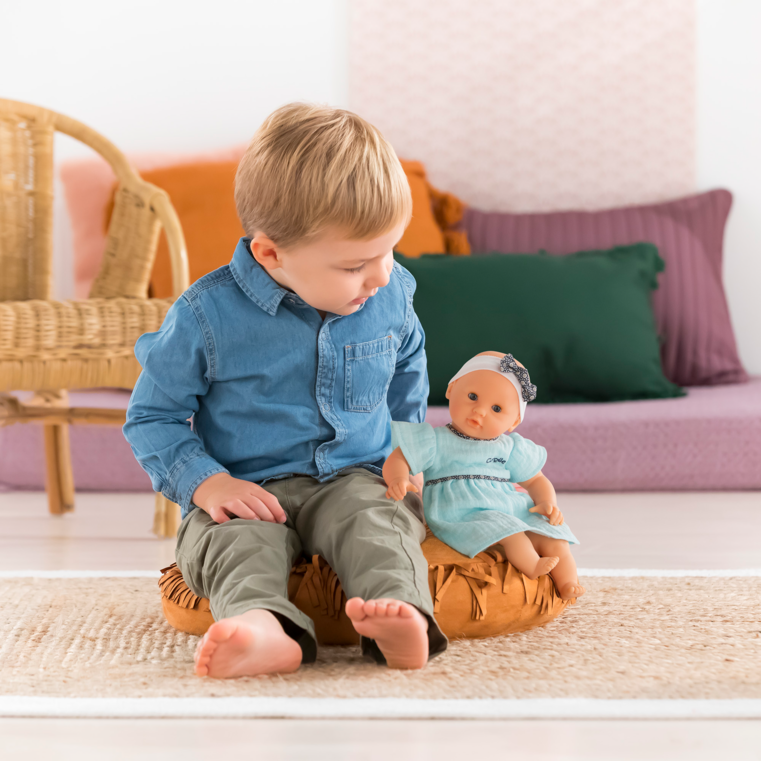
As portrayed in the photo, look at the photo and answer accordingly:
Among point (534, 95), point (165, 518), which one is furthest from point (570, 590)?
point (534, 95)

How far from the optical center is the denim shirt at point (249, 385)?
899 mm

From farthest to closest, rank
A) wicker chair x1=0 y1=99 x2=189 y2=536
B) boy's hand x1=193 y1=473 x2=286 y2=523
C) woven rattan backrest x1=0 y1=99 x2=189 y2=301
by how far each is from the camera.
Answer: woven rattan backrest x1=0 y1=99 x2=189 y2=301, wicker chair x1=0 y1=99 x2=189 y2=536, boy's hand x1=193 y1=473 x2=286 y2=523

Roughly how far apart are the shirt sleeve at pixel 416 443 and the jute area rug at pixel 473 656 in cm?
18

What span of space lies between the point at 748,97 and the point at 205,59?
1.50m

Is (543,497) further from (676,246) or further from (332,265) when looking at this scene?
(676,246)

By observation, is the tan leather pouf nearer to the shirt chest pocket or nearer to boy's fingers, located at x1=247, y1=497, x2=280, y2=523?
boy's fingers, located at x1=247, y1=497, x2=280, y2=523

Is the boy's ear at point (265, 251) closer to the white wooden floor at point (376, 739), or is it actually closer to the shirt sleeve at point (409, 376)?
the shirt sleeve at point (409, 376)

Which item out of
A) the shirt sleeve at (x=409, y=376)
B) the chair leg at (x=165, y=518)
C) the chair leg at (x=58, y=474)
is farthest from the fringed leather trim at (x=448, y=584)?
the chair leg at (x=58, y=474)

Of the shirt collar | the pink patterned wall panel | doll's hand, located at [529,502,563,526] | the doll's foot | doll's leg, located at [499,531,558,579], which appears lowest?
the doll's foot

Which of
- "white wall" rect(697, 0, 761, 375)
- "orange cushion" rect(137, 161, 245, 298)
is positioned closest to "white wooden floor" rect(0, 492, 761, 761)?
"orange cushion" rect(137, 161, 245, 298)

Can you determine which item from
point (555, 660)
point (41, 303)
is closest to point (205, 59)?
point (41, 303)

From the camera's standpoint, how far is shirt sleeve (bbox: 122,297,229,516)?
0.89m

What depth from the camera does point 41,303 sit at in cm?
127

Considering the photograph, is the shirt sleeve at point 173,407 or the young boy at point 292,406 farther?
the shirt sleeve at point 173,407
